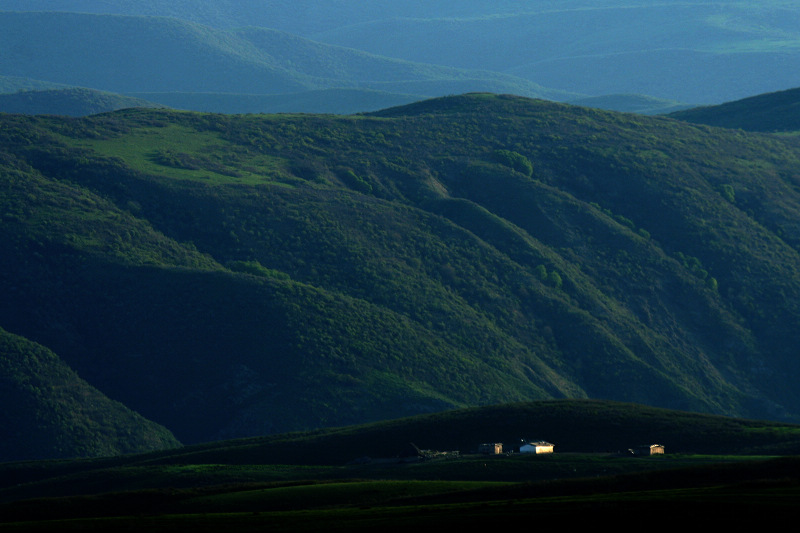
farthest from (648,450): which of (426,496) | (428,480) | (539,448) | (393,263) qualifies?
(393,263)

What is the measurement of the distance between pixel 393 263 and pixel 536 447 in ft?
203

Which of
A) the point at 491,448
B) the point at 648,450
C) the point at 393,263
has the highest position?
the point at 393,263

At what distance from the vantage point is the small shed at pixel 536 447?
261ft

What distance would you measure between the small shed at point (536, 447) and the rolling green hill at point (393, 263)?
3330cm

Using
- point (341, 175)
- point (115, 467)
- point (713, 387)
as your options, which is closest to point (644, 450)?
point (115, 467)

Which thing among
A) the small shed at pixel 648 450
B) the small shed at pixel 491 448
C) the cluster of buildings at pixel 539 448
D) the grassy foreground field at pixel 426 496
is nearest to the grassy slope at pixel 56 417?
the grassy foreground field at pixel 426 496

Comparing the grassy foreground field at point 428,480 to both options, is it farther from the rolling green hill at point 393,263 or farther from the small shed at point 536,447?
the rolling green hill at point 393,263

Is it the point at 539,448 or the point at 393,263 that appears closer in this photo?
the point at 539,448

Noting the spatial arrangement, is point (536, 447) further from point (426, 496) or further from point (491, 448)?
point (426, 496)

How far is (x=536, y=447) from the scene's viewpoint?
261 feet

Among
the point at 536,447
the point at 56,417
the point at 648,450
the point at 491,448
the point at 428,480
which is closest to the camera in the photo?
the point at 428,480

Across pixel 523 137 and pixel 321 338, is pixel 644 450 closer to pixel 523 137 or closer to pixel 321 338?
pixel 321 338

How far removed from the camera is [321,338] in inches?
4786

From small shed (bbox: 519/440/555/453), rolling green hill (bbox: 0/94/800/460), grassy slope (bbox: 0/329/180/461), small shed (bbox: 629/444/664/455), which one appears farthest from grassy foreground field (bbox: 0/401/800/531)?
rolling green hill (bbox: 0/94/800/460)
